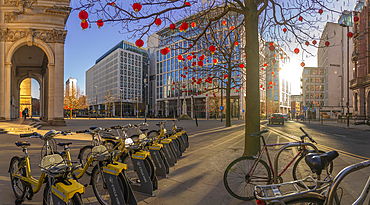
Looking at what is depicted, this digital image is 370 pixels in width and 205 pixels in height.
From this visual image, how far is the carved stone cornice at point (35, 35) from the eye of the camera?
18156 mm

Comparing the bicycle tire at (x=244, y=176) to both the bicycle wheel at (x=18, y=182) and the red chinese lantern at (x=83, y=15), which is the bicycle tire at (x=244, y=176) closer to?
the bicycle wheel at (x=18, y=182)

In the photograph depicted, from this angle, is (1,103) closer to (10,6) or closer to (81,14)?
(10,6)

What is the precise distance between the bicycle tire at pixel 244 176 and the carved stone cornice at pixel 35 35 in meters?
21.9

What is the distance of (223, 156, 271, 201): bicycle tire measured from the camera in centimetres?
347

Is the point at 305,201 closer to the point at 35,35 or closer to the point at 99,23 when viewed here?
the point at 99,23

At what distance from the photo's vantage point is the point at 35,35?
62.5 ft

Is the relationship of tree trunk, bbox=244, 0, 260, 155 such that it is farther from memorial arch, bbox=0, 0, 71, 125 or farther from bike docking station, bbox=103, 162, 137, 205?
memorial arch, bbox=0, 0, 71, 125

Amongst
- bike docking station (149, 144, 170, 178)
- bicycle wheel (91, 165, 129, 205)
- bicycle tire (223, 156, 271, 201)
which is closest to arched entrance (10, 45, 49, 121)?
bike docking station (149, 144, 170, 178)

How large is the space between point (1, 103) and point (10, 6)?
28.2 feet

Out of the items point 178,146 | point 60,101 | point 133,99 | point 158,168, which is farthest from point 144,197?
point 133,99

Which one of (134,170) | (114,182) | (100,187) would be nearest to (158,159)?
(134,170)

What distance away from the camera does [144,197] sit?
12.3ft

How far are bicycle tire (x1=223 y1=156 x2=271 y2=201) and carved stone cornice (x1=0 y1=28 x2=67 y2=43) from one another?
2194cm

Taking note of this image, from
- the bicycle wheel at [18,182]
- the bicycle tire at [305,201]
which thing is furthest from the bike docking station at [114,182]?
the bicycle tire at [305,201]
